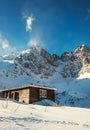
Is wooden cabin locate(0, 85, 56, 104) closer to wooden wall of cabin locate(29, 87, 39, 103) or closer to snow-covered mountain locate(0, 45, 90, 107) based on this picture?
wooden wall of cabin locate(29, 87, 39, 103)

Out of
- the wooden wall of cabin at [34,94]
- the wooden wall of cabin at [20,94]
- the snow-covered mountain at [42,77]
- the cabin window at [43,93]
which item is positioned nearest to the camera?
the wooden wall of cabin at [34,94]

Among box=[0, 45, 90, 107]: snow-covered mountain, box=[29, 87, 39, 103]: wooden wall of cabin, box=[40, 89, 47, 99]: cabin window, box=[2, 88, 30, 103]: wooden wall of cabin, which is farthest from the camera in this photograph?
box=[0, 45, 90, 107]: snow-covered mountain

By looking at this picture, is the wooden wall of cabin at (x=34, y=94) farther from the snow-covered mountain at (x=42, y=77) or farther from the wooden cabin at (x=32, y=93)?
the snow-covered mountain at (x=42, y=77)

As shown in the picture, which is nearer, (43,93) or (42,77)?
(43,93)

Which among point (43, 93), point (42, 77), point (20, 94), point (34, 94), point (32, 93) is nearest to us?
point (32, 93)

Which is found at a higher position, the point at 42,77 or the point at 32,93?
the point at 42,77

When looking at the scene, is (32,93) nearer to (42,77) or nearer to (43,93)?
(43,93)

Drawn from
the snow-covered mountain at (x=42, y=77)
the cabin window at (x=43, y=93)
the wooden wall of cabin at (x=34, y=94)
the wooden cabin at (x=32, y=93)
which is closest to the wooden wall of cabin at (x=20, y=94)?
the wooden cabin at (x=32, y=93)

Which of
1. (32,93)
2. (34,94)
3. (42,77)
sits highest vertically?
(42,77)

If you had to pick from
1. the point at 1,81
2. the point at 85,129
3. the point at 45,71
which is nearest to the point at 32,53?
the point at 45,71

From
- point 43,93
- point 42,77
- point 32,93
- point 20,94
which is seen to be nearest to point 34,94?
point 32,93

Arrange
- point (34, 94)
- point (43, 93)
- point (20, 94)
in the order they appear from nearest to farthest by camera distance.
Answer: point (34, 94), point (43, 93), point (20, 94)

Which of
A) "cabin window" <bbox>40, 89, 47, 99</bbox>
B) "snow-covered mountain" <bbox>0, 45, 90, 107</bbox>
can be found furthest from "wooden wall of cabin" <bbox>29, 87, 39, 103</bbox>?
"snow-covered mountain" <bbox>0, 45, 90, 107</bbox>

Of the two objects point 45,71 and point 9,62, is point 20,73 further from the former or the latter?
point 45,71
